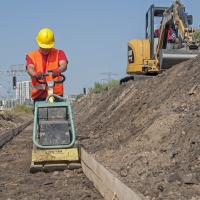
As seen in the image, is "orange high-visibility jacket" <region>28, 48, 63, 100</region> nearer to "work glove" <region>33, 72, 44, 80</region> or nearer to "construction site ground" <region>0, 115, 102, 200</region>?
"work glove" <region>33, 72, 44, 80</region>

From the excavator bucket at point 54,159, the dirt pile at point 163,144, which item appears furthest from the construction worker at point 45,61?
the dirt pile at point 163,144

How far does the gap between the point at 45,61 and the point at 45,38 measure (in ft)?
1.59

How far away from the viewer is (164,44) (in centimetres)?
2105

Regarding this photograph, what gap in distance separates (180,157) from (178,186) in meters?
1.49

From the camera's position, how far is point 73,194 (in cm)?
689

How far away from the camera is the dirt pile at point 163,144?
6406mm

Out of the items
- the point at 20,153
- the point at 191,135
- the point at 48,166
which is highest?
the point at 191,135

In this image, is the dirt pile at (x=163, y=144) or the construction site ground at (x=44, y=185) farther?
the construction site ground at (x=44, y=185)

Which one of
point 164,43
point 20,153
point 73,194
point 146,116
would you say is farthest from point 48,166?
point 164,43

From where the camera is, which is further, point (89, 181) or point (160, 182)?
point (89, 181)

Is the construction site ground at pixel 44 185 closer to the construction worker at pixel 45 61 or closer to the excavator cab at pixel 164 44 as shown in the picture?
the construction worker at pixel 45 61

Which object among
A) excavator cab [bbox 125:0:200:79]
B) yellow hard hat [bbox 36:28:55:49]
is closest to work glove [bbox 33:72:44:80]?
yellow hard hat [bbox 36:28:55:49]

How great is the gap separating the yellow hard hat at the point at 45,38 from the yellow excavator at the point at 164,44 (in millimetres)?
10345

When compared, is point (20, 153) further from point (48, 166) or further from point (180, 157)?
point (180, 157)
